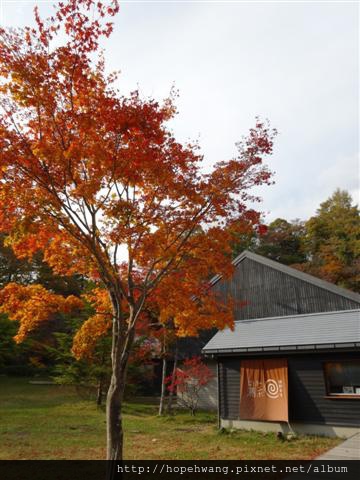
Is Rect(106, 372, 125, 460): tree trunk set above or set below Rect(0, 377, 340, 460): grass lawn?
above

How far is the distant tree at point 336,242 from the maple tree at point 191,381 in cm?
1715

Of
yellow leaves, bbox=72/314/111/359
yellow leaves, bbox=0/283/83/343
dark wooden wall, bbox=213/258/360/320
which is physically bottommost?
yellow leaves, bbox=72/314/111/359

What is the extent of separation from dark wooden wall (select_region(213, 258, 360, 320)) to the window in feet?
10.3

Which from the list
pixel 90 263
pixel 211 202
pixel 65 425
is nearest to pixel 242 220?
pixel 211 202

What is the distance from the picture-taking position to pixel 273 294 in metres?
17.5

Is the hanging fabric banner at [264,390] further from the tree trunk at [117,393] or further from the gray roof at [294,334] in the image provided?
the tree trunk at [117,393]

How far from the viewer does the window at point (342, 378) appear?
12.6 meters

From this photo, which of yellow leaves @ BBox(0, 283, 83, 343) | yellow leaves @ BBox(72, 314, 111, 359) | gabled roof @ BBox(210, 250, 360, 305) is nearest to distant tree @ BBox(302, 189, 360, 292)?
gabled roof @ BBox(210, 250, 360, 305)

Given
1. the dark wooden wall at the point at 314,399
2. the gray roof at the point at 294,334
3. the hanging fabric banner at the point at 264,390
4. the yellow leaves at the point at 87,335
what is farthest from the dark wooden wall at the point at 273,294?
the yellow leaves at the point at 87,335

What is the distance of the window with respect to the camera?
497 inches

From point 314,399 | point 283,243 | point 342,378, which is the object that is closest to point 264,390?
point 314,399

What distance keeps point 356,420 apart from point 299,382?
212 centimetres

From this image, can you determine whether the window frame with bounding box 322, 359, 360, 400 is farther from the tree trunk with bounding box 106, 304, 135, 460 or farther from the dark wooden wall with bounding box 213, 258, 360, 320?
the tree trunk with bounding box 106, 304, 135, 460
